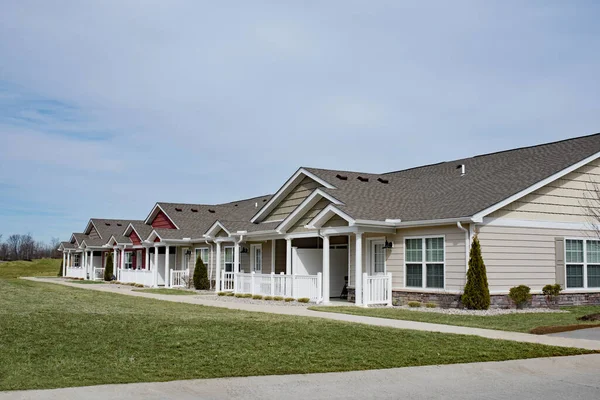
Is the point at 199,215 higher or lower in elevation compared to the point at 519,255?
higher

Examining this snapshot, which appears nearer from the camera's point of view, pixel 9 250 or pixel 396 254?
pixel 396 254

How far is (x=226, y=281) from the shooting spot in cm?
3266

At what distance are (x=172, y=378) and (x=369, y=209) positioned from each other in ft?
46.7

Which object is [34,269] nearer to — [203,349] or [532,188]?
[532,188]

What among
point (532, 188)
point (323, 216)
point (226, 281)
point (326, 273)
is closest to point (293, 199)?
point (323, 216)

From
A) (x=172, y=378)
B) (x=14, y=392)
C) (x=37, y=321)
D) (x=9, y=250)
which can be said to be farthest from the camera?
(x=9, y=250)

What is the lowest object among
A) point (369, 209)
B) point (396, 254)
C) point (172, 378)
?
point (172, 378)

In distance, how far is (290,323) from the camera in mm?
14508

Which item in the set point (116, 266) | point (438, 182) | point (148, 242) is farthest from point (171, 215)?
point (438, 182)

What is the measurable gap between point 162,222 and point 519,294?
2739 cm

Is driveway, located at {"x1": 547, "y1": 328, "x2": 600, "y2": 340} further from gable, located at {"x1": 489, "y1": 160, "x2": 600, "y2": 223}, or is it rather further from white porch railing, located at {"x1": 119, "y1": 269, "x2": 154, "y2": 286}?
white porch railing, located at {"x1": 119, "y1": 269, "x2": 154, "y2": 286}

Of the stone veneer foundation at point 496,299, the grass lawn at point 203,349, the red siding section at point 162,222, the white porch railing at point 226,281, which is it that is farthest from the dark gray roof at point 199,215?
the grass lawn at point 203,349

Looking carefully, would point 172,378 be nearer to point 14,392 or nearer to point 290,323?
point 14,392

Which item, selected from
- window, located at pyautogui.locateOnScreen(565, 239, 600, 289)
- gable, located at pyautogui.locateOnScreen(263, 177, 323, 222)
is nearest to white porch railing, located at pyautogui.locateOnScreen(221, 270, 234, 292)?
gable, located at pyautogui.locateOnScreen(263, 177, 323, 222)
